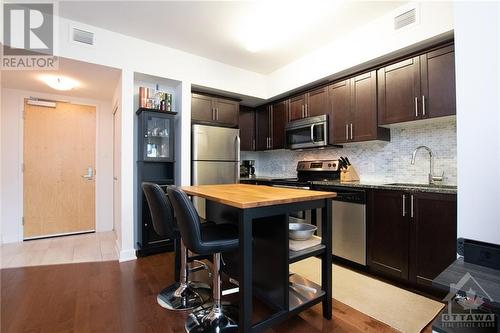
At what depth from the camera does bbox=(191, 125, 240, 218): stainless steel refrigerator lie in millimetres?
3463

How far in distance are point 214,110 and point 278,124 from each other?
3.78 feet

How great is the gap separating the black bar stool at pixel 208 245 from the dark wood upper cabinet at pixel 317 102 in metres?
2.34

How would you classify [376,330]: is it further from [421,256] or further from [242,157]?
[242,157]

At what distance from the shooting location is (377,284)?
2318 millimetres

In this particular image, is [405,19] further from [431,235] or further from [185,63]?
[185,63]

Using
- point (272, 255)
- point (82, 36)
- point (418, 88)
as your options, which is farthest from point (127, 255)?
point (418, 88)

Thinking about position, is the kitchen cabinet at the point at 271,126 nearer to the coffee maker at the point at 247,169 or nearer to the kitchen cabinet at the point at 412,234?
the coffee maker at the point at 247,169

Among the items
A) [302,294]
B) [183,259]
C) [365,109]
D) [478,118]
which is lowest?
[302,294]

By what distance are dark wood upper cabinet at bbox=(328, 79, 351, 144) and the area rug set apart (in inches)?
65.8

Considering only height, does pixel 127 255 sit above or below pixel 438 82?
below

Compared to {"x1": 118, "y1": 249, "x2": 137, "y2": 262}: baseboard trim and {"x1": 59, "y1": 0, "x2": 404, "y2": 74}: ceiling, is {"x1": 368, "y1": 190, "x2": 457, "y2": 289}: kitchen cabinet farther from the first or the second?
{"x1": 118, "y1": 249, "x2": 137, "y2": 262}: baseboard trim

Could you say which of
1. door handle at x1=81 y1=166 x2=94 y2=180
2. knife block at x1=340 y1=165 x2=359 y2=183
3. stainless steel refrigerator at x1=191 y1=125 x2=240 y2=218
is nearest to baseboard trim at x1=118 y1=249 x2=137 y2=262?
stainless steel refrigerator at x1=191 y1=125 x2=240 y2=218

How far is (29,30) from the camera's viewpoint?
8.34ft

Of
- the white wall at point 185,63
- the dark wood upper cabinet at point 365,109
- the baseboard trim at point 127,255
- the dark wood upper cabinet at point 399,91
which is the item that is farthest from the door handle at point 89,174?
the dark wood upper cabinet at point 399,91
